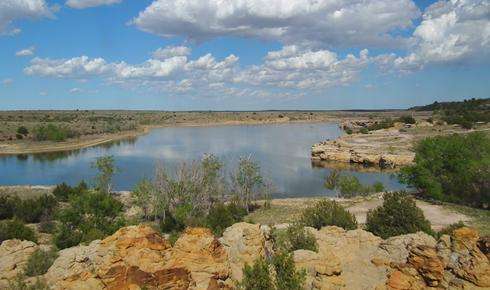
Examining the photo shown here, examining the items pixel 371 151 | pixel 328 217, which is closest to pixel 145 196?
pixel 328 217

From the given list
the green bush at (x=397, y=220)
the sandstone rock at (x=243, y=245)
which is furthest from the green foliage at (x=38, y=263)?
the green bush at (x=397, y=220)

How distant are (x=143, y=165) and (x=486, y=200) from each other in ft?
148

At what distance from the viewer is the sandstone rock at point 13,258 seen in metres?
13.8

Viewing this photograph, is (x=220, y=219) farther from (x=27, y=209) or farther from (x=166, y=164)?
(x=166, y=164)

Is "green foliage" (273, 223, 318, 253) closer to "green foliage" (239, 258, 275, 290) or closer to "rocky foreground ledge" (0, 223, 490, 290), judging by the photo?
"rocky foreground ledge" (0, 223, 490, 290)

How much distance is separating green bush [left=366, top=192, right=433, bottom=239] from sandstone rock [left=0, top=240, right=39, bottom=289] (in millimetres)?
14536

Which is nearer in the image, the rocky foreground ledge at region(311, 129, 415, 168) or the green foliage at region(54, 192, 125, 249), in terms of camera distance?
the green foliage at region(54, 192, 125, 249)

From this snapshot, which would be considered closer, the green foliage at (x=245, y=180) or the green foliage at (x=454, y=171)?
the green foliage at (x=454, y=171)

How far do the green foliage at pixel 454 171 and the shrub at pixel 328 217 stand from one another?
45.2ft

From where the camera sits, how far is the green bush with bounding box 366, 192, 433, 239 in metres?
20.7

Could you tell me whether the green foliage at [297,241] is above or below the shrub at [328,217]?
above

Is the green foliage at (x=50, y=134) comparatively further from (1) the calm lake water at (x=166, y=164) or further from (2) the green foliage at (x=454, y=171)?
(2) the green foliage at (x=454, y=171)

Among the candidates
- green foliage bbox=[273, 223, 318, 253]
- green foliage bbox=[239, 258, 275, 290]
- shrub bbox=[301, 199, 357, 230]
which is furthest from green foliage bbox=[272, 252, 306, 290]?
shrub bbox=[301, 199, 357, 230]

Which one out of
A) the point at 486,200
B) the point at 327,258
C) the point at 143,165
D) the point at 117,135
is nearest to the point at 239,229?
the point at 327,258
